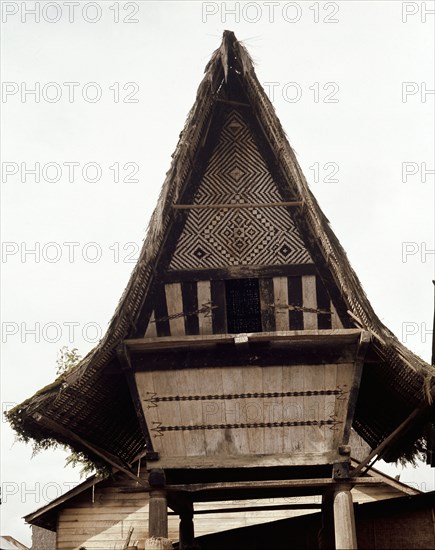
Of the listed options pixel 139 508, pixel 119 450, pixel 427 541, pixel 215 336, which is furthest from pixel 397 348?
pixel 139 508

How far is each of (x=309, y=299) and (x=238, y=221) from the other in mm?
1408

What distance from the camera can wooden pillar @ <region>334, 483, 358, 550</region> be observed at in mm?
9602

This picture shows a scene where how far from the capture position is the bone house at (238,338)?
999 centimetres

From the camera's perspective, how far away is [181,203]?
10570mm

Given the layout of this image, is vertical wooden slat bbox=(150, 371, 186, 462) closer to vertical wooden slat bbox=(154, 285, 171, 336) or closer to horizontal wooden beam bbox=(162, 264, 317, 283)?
vertical wooden slat bbox=(154, 285, 171, 336)

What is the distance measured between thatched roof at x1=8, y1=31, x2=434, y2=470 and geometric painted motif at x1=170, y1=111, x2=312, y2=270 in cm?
21

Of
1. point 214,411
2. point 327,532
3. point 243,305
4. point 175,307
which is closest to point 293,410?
point 214,411

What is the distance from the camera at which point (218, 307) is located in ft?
34.0

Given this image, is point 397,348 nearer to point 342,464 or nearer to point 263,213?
point 342,464

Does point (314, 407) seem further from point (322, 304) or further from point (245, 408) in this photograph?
point (322, 304)

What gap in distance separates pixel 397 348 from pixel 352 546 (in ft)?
8.11

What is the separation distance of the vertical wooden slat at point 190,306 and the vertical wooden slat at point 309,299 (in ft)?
4.63

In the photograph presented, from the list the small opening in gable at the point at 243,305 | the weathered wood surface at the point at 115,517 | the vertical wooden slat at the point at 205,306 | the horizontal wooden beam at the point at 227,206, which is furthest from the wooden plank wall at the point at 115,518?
the horizontal wooden beam at the point at 227,206

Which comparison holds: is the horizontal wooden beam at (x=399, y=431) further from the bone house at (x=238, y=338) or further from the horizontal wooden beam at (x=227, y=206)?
the horizontal wooden beam at (x=227, y=206)
